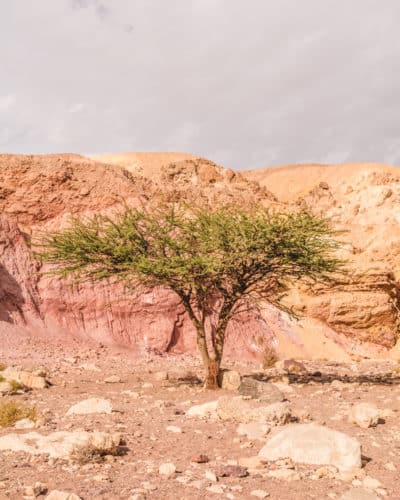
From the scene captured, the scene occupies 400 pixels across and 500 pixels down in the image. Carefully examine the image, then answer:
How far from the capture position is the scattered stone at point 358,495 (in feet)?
15.6

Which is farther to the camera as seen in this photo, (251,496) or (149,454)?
(149,454)

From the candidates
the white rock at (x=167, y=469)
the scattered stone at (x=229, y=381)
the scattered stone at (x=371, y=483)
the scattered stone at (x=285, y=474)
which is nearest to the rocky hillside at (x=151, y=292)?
the scattered stone at (x=229, y=381)

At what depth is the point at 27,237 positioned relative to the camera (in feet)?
78.9

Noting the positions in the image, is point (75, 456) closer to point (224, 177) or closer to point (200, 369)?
point (200, 369)

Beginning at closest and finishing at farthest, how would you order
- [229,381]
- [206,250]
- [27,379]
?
[27,379] → [206,250] → [229,381]

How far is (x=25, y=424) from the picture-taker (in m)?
7.25

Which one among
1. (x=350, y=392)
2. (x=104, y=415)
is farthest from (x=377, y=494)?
(x=350, y=392)

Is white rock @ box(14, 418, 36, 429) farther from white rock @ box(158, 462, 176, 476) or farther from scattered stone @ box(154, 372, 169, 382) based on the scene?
scattered stone @ box(154, 372, 169, 382)

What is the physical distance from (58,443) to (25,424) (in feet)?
5.25

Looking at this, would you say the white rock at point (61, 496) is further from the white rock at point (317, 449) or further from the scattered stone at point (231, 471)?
the white rock at point (317, 449)

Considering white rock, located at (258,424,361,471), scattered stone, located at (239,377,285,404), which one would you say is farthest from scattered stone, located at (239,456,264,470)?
scattered stone, located at (239,377,285,404)

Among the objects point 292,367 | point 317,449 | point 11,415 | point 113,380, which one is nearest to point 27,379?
point 113,380

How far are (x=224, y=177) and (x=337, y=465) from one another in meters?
30.4

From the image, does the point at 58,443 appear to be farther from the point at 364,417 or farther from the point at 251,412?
the point at 364,417
